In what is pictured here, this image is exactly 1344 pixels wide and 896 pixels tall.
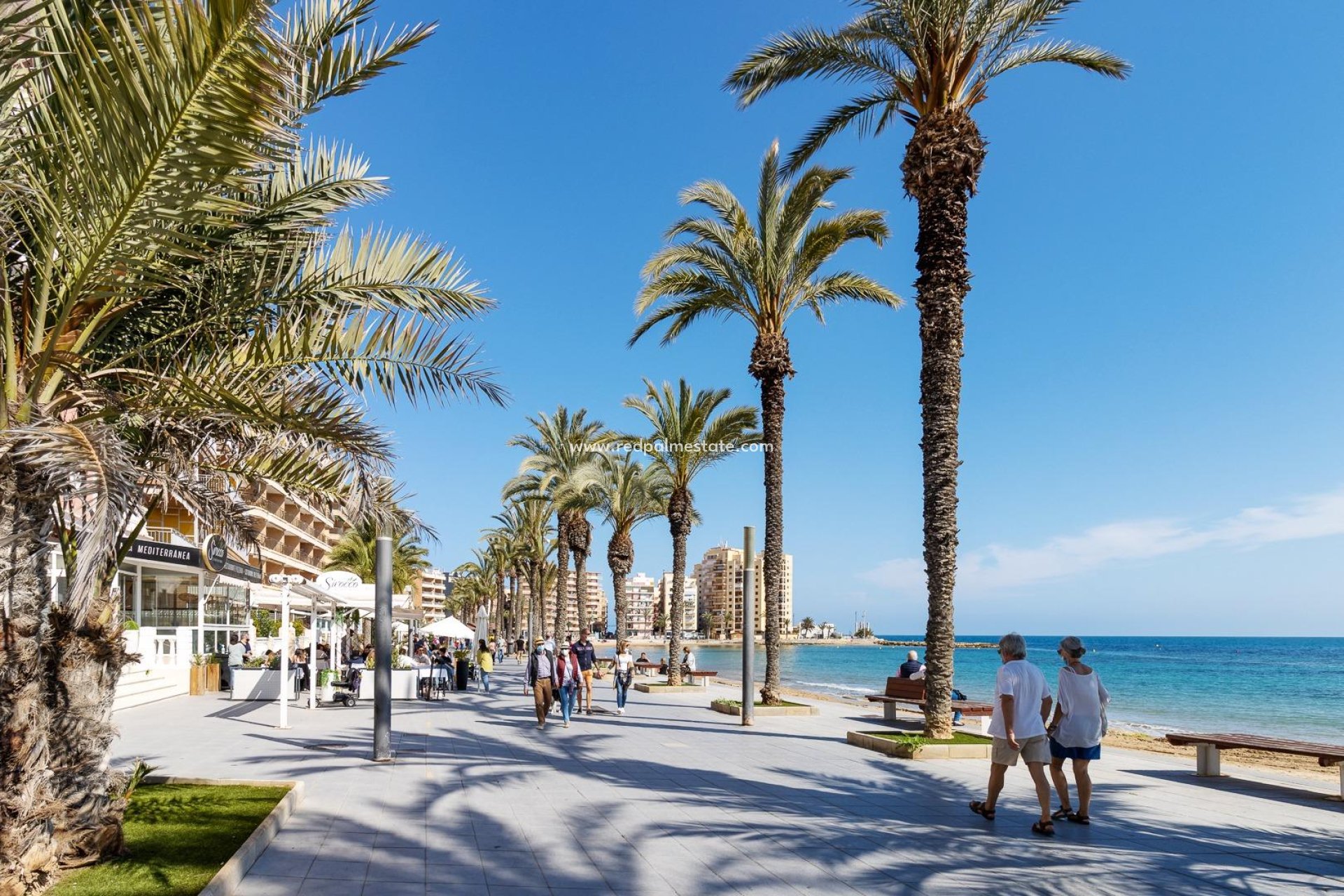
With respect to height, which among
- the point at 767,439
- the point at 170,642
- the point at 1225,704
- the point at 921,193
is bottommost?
the point at 1225,704

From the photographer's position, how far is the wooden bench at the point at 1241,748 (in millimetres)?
10673

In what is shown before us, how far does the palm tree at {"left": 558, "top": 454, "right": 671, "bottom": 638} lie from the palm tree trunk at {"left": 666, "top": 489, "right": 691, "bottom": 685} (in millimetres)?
5129

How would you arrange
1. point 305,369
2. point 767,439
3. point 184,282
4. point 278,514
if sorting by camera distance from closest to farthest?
point 184,282, point 305,369, point 767,439, point 278,514

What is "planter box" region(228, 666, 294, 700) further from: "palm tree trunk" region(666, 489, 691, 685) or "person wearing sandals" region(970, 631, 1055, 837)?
"person wearing sandals" region(970, 631, 1055, 837)

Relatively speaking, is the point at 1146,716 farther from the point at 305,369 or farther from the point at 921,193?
the point at 305,369

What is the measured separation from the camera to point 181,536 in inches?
1371

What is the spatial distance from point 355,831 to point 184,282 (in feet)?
14.8

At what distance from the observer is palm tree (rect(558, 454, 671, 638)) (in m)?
35.8

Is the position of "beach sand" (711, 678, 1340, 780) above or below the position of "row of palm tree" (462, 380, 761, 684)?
below

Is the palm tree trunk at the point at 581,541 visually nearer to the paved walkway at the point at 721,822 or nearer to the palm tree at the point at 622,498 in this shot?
the palm tree at the point at 622,498

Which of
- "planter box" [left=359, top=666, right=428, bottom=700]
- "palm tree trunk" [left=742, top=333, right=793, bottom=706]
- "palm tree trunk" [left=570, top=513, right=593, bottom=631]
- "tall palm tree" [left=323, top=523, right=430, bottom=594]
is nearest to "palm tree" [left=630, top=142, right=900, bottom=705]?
"palm tree trunk" [left=742, top=333, right=793, bottom=706]

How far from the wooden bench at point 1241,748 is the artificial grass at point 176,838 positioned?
1050cm

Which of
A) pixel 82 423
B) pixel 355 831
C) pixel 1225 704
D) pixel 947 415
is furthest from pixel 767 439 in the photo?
pixel 1225 704

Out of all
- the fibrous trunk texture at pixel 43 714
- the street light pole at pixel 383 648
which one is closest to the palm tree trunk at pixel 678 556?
the street light pole at pixel 383 648
